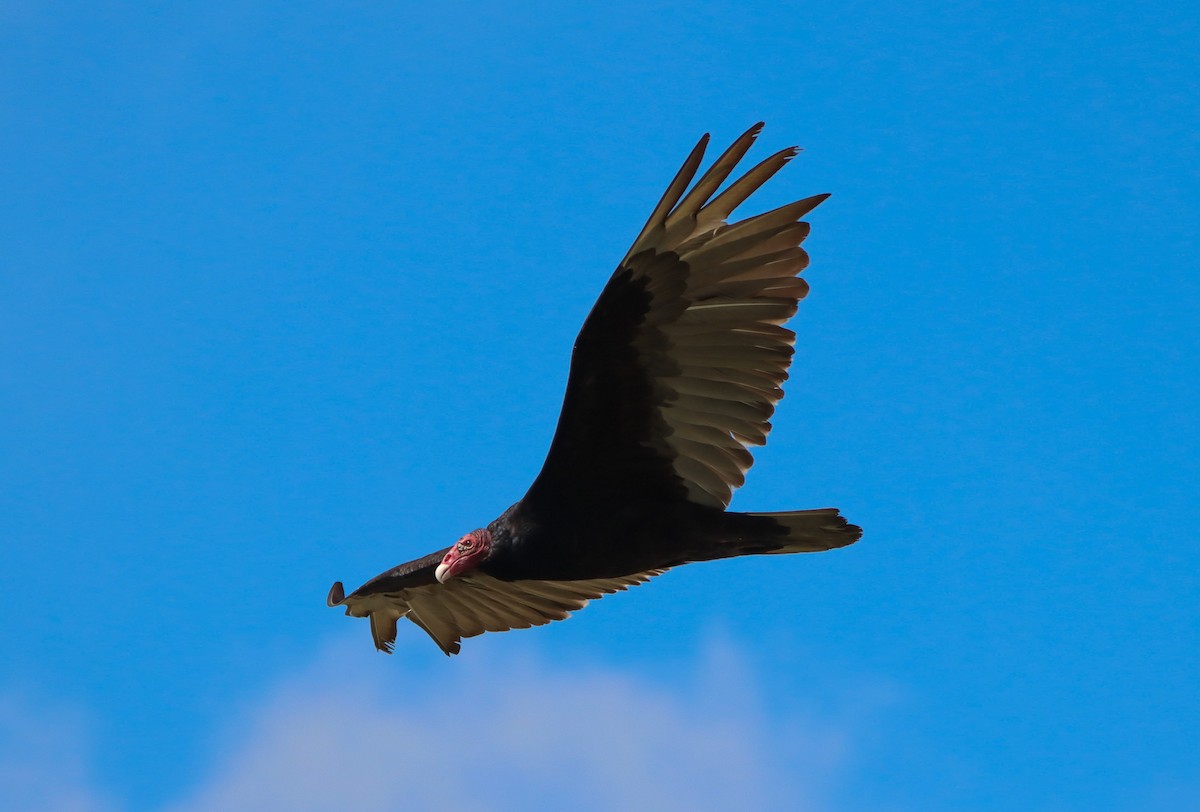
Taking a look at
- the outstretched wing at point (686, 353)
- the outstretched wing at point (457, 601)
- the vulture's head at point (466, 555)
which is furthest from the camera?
the outstretched wing at point (457, 601)

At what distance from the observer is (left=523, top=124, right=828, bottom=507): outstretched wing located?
6.13m

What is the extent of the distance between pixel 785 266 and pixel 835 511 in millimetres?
1041

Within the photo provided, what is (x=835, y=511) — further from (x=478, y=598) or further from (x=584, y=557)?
(x=478, y=598)

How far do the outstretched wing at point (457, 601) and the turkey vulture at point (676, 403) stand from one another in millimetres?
989

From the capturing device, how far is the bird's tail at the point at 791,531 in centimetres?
616

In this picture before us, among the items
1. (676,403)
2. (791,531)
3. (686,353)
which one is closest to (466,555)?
(676,403)

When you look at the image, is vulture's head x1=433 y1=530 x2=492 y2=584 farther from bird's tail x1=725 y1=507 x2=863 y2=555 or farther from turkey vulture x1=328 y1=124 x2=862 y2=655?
bird's tail x1=725 y1=507 x2=863 y2=555

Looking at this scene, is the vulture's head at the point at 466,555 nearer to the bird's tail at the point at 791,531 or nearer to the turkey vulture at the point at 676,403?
the turkey vulture at the point at 676,403

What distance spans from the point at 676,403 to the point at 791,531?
2.44ft

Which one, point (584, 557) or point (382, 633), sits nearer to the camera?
A: point (584, 557)

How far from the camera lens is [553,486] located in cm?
651

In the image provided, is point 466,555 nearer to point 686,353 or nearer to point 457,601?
point 457,601

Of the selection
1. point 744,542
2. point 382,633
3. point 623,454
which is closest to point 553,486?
point 623,454

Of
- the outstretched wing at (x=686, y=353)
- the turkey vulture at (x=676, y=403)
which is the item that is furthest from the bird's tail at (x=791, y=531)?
the outstretched wing at (x=686, y=353)
